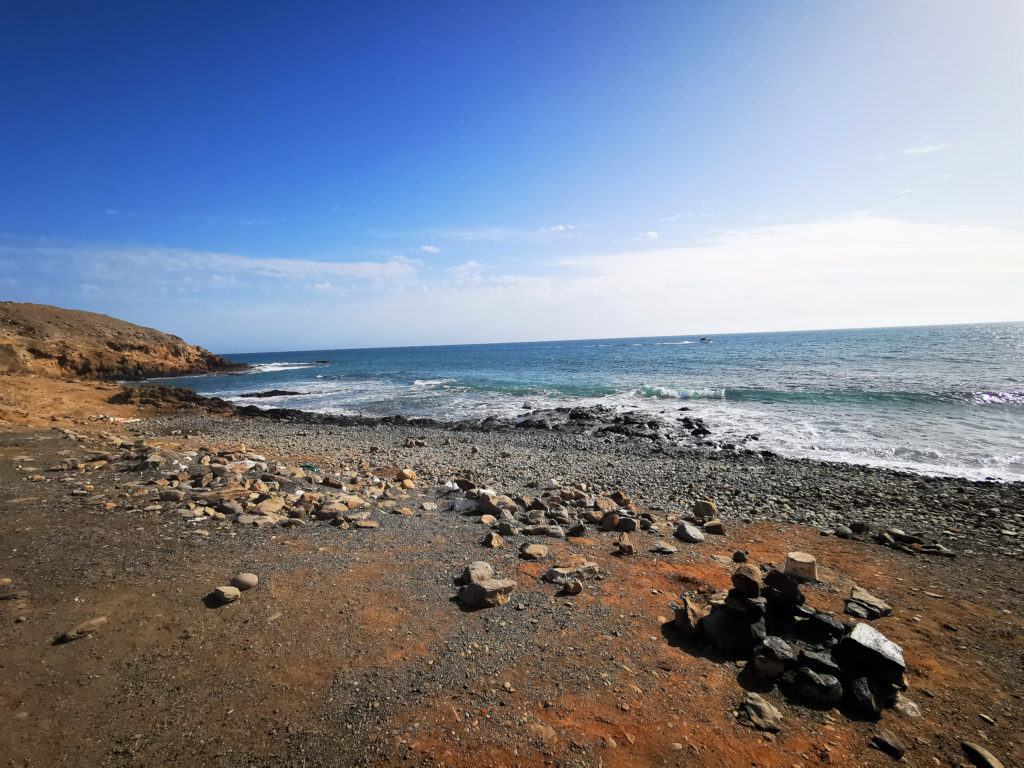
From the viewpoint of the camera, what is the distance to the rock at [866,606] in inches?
201

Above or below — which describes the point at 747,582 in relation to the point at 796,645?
above

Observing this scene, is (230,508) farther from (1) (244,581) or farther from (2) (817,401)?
(2) (817,401)

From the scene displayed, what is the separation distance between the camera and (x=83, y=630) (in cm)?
401

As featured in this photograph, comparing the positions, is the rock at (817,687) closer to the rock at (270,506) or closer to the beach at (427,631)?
the beach at (427,631)

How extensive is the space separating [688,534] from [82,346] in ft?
186

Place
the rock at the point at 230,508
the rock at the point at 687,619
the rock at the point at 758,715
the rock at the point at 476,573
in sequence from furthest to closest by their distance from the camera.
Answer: the rock at the point at 230,508 → the rock at the point at 476,573 → the rock at the point at 687,619 → the rock at the point at 758,715

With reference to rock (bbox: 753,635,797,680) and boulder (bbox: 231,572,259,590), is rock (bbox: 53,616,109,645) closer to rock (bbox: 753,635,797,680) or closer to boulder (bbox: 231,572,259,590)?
boulder (bbox: 231,572,259,590)

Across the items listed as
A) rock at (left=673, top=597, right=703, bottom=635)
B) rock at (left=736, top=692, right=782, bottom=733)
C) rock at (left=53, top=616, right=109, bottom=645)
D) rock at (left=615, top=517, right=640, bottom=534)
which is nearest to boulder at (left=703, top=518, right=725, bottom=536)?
rock at (left=615, top=517, right=640, bottom=534)

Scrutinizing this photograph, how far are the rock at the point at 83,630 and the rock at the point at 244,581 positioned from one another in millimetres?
1100

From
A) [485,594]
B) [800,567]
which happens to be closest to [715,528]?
[800,567]

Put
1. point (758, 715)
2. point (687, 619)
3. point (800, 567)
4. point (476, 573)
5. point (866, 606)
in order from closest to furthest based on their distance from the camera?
point (758, 715) → point (687, 619) → point (866, 606) → point (476, 573) → point (800, 567)

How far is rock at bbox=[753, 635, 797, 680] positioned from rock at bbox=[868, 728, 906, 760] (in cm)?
69

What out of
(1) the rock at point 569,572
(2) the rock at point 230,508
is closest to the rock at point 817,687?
(1) the rock at point 569,572

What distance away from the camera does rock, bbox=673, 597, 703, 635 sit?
4.56 meters
